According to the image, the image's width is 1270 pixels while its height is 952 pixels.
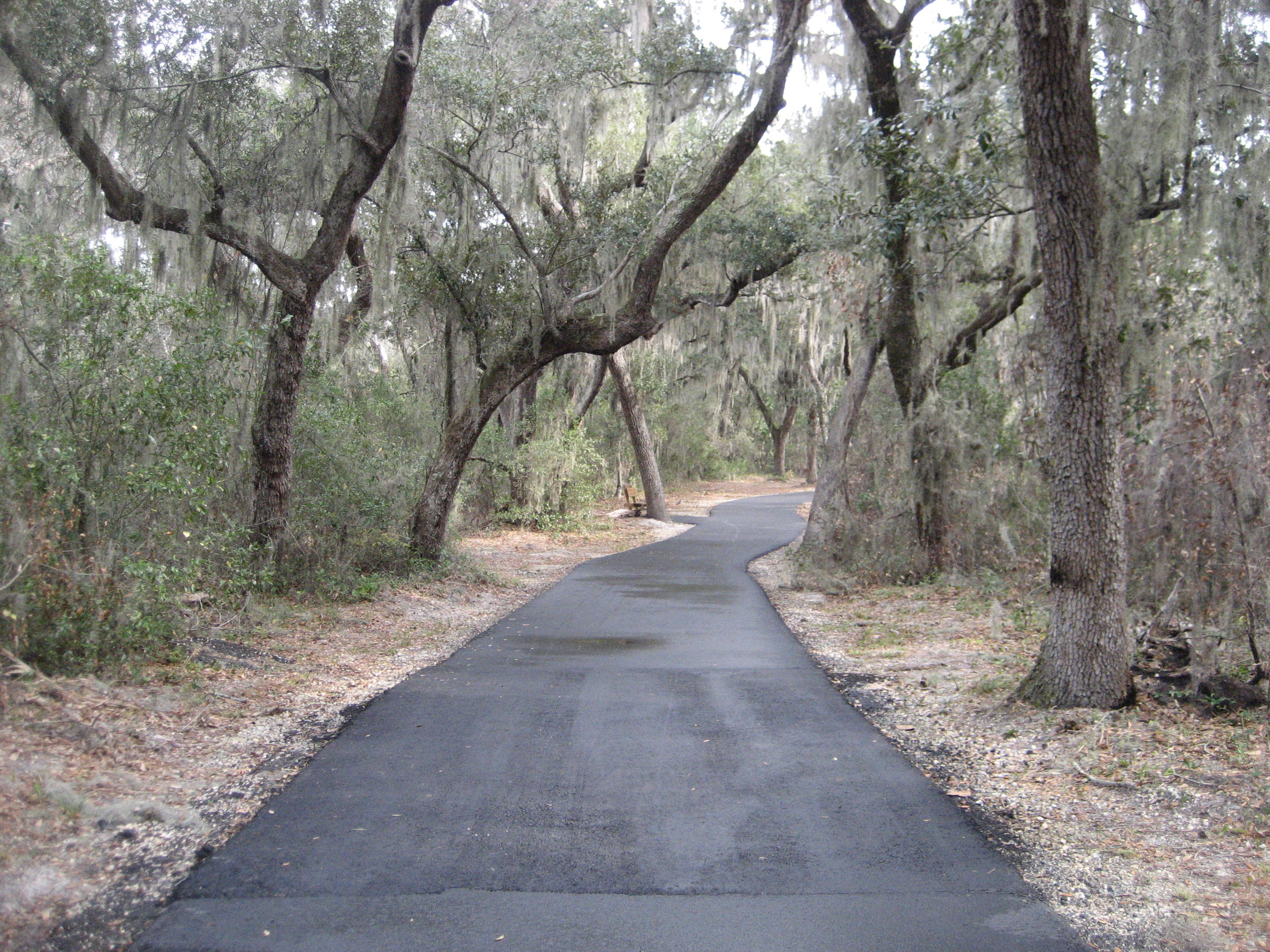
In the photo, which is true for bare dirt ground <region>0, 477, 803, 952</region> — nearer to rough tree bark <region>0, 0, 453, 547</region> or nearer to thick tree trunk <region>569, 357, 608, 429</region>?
rough tree bark <region>0, 0, 453, 547</region>

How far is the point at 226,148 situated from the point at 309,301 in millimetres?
2191

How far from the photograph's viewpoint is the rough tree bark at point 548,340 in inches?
518

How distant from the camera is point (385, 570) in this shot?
12.8 m

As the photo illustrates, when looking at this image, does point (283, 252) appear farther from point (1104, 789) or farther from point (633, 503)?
point (633, 503)

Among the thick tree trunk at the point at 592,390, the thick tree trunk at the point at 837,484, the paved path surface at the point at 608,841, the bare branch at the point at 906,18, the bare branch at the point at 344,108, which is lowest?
the paved path surface at the point at 608,841

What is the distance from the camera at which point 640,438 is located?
23.8 metres

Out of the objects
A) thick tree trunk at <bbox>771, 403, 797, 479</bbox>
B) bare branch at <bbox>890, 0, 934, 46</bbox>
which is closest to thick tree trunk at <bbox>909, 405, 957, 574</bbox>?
bare branch at <bbox>890, 0, 934, 46</bbox>

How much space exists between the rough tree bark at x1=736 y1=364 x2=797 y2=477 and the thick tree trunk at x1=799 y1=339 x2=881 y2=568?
75.0ft

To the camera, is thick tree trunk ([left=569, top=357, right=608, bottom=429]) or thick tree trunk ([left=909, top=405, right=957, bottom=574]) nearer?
thick tree trunk ([left=909, top=405, right=957, bottom=574])

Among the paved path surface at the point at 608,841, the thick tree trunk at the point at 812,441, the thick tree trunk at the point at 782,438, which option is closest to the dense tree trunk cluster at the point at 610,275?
the paved path surface at the point at 608,841

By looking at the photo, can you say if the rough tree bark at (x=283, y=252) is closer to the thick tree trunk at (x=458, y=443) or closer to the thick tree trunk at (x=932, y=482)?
the thick tree trunk at (x=458, y=443)

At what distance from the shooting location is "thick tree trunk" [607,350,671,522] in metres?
21.9

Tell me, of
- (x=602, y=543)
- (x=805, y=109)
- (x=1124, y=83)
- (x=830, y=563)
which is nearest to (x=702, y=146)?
(x=805, y=109)

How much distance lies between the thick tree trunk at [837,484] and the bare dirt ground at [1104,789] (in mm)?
6153
